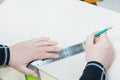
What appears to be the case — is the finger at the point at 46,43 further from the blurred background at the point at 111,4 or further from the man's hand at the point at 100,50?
the blurred background at the point at 111,4

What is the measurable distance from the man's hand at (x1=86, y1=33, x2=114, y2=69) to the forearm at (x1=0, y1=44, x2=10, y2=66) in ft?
0.83

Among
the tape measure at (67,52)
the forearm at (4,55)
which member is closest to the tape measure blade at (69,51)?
the tape measure at (67,52)

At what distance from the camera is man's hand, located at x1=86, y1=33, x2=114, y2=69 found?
2.44 ft

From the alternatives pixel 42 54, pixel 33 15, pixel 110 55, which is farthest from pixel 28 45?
pixel 110 55

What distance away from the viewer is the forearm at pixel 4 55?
785mm

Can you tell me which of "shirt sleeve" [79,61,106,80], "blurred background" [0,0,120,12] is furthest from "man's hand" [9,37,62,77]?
"blurred background" [0,0,120,12]

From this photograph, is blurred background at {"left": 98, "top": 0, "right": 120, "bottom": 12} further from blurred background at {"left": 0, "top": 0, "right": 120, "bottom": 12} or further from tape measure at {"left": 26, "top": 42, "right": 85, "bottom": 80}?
tape measure at {"left": 26, "top": 42, "right": 85, "bottom": 80}

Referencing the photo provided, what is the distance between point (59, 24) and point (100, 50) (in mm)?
206

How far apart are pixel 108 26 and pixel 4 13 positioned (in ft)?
1.30

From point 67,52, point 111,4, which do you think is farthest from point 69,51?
point 111,4

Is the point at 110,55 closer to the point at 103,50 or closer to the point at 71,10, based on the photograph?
the point at 103,50

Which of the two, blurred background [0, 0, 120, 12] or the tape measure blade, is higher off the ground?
blurred background [0, 0, 120, 12]

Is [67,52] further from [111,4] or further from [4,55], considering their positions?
[111,4]

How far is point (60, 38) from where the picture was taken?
85 centimetres
